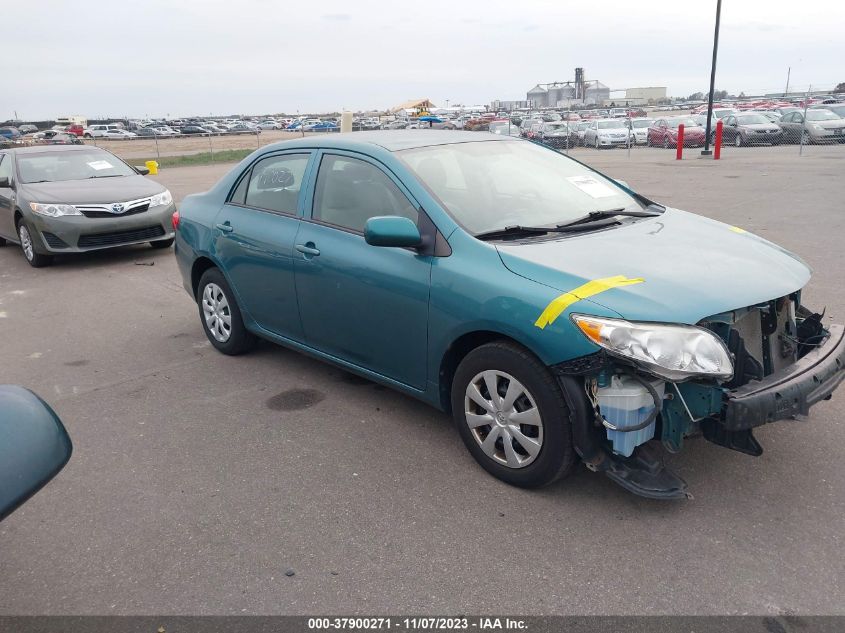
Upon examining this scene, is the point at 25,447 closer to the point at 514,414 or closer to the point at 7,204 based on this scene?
the point at 514,414

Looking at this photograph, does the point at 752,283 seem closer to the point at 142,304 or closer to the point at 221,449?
the point at 221,449

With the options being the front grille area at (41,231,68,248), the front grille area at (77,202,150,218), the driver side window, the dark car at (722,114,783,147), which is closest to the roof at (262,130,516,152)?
the driver side window

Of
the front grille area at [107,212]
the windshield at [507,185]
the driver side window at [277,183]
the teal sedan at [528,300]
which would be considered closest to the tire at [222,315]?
the teal sedan at [528,300]

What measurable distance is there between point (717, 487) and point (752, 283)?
99cm

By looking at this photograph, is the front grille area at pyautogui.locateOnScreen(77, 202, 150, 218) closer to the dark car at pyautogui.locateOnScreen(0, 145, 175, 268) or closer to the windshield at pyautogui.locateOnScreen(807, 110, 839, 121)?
the dark car at pyautogui.locateOnScreen(0, 145, 175, 268)

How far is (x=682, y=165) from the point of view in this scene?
20.9 meters

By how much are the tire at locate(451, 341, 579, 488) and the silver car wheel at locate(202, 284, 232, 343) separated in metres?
2.47

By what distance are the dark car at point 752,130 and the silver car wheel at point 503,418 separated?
27500 millimetres

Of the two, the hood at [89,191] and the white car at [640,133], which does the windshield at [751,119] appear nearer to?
the white car at [640,133]

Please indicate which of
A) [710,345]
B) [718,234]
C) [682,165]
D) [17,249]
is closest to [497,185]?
[718,234]

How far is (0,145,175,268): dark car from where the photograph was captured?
9.09 m

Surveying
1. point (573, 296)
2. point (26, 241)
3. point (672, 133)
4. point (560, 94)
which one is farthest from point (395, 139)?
point (560, 94)

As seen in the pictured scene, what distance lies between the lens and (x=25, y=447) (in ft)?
7.05

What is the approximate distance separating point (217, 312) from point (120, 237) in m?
4.63
